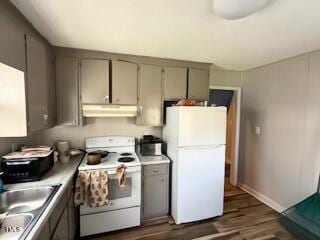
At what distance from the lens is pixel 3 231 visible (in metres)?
1.07

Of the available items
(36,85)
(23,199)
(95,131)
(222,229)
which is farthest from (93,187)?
(222,229)

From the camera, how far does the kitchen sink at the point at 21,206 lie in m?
1.09

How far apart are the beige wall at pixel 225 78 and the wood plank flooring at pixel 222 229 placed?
2.13 meters

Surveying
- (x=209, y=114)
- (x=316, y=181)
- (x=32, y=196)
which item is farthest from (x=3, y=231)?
(x=316, y=181)

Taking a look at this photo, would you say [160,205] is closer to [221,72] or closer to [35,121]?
[35,121]

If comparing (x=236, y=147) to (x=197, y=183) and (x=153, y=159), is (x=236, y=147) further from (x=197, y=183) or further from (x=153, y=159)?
(x=153, y=159)

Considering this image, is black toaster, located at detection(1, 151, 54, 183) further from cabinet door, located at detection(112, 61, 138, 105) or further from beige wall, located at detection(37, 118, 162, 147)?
cabinet door, located at detection(112, 61, 138, 105)

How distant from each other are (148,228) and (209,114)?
1.66 metres

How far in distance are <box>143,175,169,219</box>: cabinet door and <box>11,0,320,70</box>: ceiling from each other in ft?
5.56

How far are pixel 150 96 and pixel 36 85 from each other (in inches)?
54.0

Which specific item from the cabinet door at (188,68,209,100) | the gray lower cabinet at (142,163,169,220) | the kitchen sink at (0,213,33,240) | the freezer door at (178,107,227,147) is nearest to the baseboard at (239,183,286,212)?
the freezer door at (178,107,227,147)

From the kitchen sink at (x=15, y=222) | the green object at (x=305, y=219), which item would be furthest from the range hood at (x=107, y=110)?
the green object at (x=305, y=219)

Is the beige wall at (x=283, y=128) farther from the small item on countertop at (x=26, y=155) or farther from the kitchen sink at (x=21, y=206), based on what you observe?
the small item on countertop at (x=26, y=155)

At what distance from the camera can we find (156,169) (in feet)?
7.77
